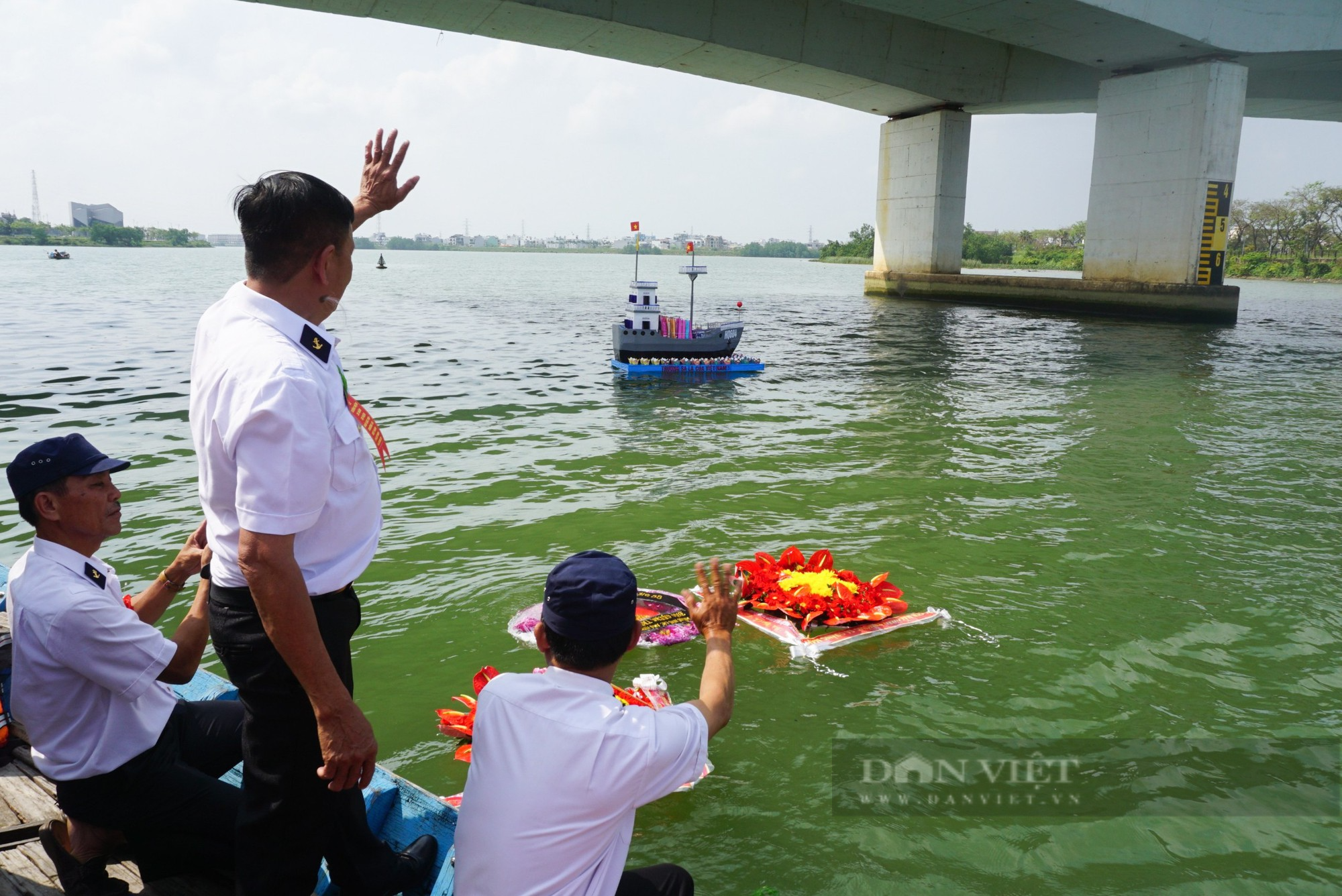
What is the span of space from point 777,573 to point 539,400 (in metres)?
11.4

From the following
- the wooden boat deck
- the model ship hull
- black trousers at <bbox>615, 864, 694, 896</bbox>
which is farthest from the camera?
the model ship hull

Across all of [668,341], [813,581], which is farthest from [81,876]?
[668,341]

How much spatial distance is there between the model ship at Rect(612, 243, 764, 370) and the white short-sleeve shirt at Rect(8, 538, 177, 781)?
18825mm

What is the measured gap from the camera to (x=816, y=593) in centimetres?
690

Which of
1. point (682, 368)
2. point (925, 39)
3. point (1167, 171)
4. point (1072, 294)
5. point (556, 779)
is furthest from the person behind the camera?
point (1072, 294)

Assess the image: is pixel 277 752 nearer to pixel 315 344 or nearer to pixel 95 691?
pixel 95 691

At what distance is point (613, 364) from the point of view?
2273 centimetres

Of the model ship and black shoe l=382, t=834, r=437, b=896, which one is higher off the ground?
the model ship

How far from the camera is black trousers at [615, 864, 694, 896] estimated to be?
2.76 meters

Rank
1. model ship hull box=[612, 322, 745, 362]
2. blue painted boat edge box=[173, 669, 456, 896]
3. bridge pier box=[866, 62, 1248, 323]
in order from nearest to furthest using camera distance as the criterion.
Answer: blue painted boat edge box=[173, 669, 456, 896] → model ship hull box=[612, 322, 745, 362] → bridge pier box=[866, 62, 1248, 323]

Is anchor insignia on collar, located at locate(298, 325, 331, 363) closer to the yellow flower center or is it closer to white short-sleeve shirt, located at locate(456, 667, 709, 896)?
white short-sleeve shirt, located at locate(456, 667, 709, 896)

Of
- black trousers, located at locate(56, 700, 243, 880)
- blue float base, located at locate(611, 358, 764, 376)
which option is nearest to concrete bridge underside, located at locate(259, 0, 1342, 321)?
blue float base, located at locate(611, 358, 764, 376)

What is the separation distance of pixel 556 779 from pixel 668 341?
66.1ft

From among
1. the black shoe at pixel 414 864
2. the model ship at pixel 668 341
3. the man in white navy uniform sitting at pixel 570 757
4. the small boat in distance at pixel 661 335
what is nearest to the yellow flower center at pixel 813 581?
the black shoe at pixel 414 864
